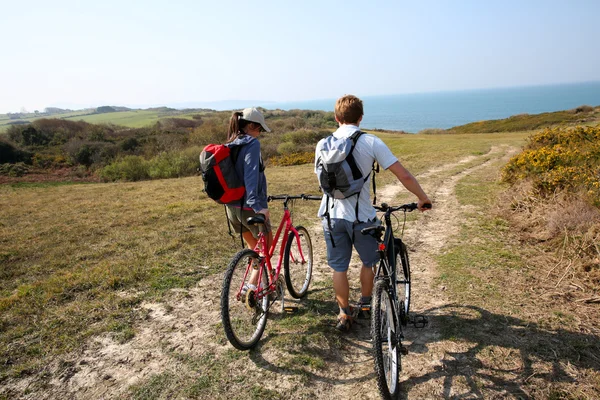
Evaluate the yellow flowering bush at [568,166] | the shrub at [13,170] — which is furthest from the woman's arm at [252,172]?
the shrub at [13,170]

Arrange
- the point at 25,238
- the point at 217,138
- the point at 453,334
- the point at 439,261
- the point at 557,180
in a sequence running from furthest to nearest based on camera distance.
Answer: the point at 217,138 → the point at 25,238 → the point at 557,180 → the point at 439,261 → the point at 453,334

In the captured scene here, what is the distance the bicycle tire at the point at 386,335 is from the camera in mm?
2562

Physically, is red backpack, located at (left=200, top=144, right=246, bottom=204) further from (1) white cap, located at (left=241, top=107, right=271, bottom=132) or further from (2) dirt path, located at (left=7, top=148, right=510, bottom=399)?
(2) dirt path, located at (left=7, top=148, right=510, bottom=399)

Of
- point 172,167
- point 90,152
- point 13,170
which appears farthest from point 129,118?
point 172,167

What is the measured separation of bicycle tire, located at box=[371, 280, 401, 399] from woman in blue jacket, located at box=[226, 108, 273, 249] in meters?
1.37

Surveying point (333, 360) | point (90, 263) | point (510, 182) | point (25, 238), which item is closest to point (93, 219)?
point (25, 238)

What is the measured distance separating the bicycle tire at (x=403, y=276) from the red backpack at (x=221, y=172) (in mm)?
1723

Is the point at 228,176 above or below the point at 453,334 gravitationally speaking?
above

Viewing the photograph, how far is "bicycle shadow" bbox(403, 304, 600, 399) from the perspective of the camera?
2918 millimetres

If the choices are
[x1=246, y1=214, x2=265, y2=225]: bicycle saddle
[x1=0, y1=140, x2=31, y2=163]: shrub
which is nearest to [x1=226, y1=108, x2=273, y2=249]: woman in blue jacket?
[x1=246, y1=214, x2=265, y2=225]: bicycle saddle

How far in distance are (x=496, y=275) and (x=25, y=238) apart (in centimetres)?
886

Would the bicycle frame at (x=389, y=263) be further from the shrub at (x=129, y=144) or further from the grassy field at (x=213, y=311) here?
the shrub at (x=129, y=144)

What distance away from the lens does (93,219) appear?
356 inches

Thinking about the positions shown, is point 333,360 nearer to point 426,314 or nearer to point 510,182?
point 426,314
